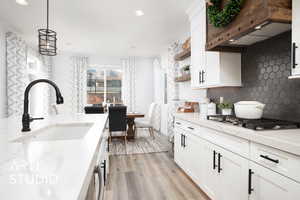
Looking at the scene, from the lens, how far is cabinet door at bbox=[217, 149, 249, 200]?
4.49 ft

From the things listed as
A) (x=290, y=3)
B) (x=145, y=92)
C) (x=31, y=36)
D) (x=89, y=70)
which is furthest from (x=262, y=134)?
(x=89, y=70)

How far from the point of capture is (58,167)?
55 centimetres

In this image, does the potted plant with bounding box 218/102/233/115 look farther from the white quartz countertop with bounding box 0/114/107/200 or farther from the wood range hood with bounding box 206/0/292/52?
the white quartz countertop with bounding box 0/114/107/200

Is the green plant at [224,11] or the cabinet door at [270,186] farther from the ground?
the green plant at [224,11]

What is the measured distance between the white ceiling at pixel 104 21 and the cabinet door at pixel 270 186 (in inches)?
93.6

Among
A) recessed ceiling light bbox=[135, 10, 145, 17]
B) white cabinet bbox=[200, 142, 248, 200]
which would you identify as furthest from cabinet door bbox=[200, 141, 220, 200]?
recessed ceiling light bbox=[135, 10, 145, 17]

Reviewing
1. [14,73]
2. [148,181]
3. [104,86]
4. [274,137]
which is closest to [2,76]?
[14,73]

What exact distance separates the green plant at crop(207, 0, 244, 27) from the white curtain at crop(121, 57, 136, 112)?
14.7 feet

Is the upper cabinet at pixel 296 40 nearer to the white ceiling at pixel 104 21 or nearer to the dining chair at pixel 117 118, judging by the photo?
the white ceiling at pixel 104 21

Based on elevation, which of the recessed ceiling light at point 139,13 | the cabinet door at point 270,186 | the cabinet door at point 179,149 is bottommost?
the cabinet door at point 179,149

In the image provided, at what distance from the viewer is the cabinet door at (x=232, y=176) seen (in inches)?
53.9

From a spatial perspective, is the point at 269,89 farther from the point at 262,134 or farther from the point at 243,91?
the point at 262,134

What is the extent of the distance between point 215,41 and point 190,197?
1.82m

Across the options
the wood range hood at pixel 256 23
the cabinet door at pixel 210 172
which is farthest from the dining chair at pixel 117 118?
the wood range hood at pixel 256 23
